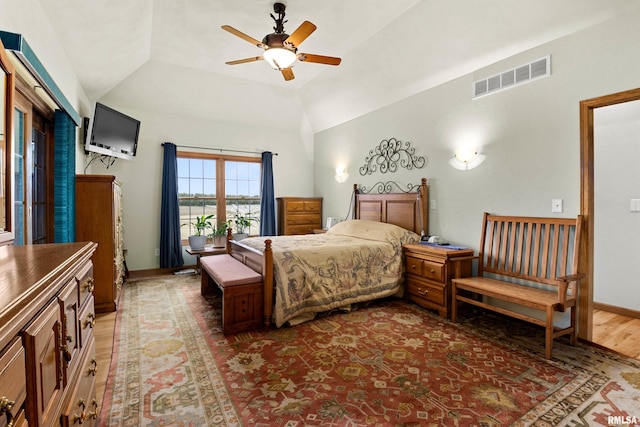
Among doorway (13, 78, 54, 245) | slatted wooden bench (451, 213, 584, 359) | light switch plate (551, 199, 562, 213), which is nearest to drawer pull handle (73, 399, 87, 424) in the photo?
doorway (13, 78, 54, 245)

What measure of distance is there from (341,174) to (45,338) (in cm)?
519

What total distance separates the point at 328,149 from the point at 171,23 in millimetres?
3348

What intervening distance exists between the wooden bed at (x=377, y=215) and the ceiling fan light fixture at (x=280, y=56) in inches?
68.3

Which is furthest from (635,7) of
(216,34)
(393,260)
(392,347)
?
(216,34)

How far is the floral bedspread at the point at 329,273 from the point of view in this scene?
3158 mm

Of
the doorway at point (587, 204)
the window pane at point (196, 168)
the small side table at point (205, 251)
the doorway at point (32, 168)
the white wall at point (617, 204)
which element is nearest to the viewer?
the doorway at point (32, 168)

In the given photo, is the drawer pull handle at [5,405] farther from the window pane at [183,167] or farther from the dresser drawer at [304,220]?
the dresser drawer at [304,220]

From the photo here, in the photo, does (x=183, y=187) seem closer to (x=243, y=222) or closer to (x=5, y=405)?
(x=243, y=222)

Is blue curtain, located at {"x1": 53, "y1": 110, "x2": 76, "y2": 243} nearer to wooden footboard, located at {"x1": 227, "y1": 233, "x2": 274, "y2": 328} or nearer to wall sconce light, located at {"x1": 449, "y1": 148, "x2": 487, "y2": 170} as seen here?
wooden footboard, located at {"x1": 227, "y1": 233, "x2": 274, "y2": 328}

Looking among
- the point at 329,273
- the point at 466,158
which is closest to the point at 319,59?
the point at 466,158

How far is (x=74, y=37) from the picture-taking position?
2.95m

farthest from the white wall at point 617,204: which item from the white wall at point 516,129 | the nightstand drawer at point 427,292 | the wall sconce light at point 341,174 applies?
the wall sconce light at point 341,174

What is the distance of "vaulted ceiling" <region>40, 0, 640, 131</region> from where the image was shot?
2830mm

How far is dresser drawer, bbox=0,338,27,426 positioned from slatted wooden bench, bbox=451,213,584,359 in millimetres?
3012
